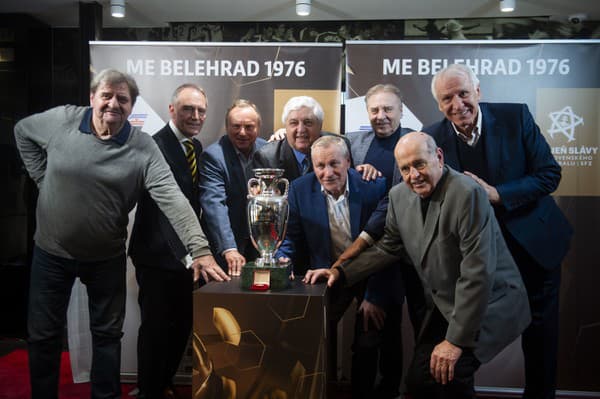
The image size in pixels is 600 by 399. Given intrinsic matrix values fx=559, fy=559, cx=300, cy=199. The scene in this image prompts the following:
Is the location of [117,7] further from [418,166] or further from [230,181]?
[418,166]

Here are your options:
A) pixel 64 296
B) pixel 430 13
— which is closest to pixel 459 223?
pixel 64 296

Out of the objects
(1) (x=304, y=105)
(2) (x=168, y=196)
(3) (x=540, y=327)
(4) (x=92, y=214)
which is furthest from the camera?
(1) (x=304, y=105)

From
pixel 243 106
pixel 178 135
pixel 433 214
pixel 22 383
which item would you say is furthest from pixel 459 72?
pixel 22 383

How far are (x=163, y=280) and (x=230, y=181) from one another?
0.66 m

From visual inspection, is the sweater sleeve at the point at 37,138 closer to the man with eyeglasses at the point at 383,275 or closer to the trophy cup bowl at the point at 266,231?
the trophy cup bowl at the point at 266,231

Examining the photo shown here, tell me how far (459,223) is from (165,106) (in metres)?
1.92

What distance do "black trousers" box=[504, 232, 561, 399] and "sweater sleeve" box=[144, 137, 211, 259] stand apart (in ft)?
5.32

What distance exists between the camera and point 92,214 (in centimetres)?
261

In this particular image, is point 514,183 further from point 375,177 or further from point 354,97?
point 354,97

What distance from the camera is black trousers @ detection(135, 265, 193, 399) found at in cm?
297

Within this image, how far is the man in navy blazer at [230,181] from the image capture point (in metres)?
3.11

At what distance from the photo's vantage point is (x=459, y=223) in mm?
2238

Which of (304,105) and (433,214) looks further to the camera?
(304,105)

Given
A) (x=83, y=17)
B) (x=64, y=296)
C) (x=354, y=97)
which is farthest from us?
(x=83, y=17)
